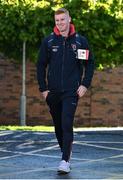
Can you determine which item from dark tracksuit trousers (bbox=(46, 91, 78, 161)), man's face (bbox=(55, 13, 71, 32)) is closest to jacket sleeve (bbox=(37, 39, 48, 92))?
dark tracksuit trousers (bbox=(46, 91, 78, 161))

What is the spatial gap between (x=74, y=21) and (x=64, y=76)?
9.92m

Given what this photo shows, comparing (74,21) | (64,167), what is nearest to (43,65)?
(64,167)

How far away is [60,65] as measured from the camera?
287 inches

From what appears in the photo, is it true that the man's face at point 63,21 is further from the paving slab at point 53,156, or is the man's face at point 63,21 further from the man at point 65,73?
the paving slab at point 53,156

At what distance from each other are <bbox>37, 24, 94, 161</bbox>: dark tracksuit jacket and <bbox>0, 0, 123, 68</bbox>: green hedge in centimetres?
964

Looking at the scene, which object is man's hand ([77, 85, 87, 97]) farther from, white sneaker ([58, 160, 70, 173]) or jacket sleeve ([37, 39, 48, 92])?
white sneaker ([58, 160, 70, 173])

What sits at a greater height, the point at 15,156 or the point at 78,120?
the point at 15,156

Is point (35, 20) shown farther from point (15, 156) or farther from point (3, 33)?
point (15, 156)

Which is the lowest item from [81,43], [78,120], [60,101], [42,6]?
[78,120]

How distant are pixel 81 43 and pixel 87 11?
33.3 ft

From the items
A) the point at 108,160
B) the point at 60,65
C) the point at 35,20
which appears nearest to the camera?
the point at 60,65

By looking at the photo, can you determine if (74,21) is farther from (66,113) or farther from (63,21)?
(66,113)

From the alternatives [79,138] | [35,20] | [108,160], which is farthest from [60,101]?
[35,20]

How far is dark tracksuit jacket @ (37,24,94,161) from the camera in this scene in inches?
285
